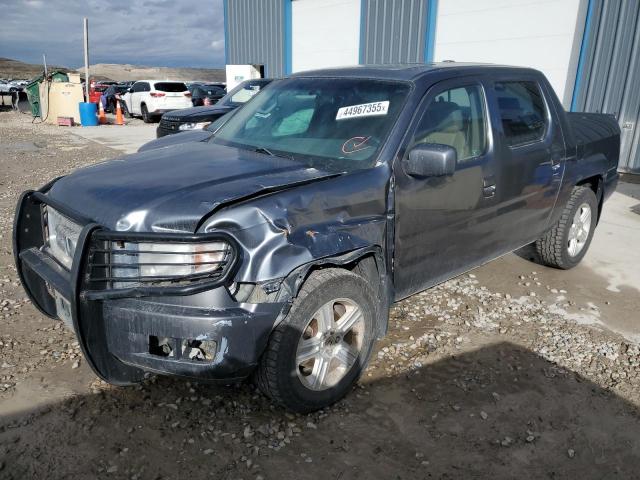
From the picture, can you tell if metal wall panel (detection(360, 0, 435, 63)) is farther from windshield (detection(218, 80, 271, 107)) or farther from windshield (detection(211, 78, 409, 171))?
windshield (detection(211, 78, 409, 171))

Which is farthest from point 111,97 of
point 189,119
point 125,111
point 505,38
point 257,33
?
point 505,38

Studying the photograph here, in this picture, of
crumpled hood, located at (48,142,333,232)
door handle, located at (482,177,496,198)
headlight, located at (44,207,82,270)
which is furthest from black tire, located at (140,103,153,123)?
door handle, located at (482,177,496,198)

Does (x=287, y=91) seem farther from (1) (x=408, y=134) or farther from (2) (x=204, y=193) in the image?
(2) (x=204, y=193)

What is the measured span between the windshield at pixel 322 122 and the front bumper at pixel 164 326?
105 centimetres

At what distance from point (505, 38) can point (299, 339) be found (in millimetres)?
10258

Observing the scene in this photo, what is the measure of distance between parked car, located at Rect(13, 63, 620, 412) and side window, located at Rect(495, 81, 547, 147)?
0.02 meters

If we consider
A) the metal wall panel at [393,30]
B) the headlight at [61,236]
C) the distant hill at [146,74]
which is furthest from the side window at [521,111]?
the distant hill at [146,74]

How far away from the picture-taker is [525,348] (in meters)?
3.62

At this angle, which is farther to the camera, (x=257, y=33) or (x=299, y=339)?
(x=257, y=33)

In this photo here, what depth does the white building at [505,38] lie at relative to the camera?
9.55 meters

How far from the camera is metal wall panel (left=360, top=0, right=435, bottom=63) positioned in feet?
40.7

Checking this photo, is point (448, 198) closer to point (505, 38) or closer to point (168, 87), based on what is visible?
point (505, 38)

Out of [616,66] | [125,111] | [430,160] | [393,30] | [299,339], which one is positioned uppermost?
[393,30]

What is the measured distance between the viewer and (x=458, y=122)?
11.4 feet
